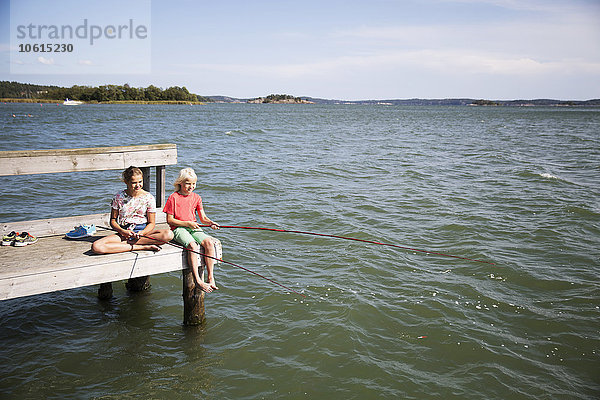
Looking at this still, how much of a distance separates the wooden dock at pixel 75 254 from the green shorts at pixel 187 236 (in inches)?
5.0

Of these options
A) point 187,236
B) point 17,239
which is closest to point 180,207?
point 187,236

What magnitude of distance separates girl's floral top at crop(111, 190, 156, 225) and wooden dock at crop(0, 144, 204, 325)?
1.27ft

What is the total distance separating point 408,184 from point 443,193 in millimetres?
1547

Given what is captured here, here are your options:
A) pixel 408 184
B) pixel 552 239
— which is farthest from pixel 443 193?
pixel 552 239

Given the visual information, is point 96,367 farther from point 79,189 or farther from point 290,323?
point 79,189

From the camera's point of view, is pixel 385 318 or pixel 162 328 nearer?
pixel 162 328

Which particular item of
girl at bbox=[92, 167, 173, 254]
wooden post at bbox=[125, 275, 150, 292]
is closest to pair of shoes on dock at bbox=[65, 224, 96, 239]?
girl at bbox=[92, 167, 173, 254]

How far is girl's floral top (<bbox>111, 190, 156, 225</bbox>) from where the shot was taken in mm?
5398

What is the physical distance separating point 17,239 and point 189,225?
1847 millimetres

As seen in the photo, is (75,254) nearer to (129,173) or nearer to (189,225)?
(129,173)

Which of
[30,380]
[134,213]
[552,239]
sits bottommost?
[30,380]

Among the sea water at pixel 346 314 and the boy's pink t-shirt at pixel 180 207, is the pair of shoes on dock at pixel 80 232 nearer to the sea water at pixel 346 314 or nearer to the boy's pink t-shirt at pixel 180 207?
the boy's pink t-shirt at pixel 180 207

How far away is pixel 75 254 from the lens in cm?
486

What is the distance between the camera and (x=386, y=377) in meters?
4.88
